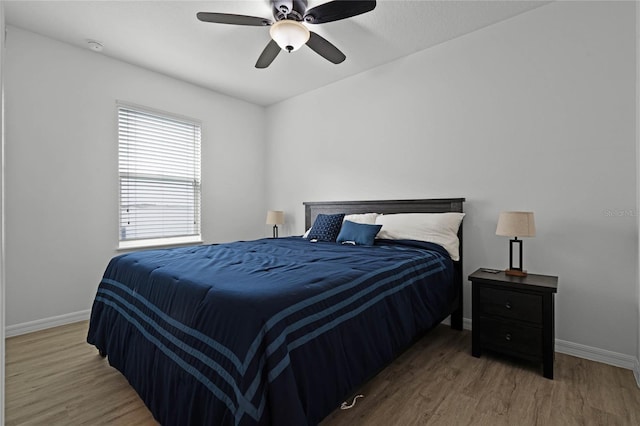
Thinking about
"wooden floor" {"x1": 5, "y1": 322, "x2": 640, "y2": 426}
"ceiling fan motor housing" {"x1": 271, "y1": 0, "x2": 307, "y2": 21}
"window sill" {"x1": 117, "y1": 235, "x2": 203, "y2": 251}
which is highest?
"ceiling fan motor housing" {"x1": 271, "y1": 0, "x2": 307, "y2": 21}

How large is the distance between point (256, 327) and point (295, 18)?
233cm

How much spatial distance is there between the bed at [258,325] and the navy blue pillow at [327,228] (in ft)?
3.03

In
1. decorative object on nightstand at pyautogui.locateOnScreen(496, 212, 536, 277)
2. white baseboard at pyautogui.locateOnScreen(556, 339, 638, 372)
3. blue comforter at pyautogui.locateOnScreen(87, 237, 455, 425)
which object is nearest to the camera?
blue comforter at pyautogui.locateOnScreen(87, 237, 455, 425)

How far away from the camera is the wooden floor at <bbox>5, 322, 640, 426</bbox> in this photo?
167 centimetres

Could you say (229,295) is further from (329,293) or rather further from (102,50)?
(102,50)

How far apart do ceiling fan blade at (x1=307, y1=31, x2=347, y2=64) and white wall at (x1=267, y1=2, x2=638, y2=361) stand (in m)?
1.03

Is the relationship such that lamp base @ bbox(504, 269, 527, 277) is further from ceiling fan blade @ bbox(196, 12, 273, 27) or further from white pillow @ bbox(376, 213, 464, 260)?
ceiling fan blade @ bbox(196, 12, 273, 27)

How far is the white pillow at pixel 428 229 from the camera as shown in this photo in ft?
9.09

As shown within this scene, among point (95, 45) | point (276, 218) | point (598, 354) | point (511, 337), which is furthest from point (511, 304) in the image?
point (95, 45)

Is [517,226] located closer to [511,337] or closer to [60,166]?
[511,337]

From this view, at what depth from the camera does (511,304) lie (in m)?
2.20

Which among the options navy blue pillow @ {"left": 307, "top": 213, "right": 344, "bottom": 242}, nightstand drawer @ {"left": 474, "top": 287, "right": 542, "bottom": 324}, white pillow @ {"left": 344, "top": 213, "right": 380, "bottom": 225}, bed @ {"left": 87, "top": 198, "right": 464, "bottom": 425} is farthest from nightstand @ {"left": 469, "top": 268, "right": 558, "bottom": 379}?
navy blue pillow @ {"left": 307, "top": 213, "right": 344, "bottom": 242}

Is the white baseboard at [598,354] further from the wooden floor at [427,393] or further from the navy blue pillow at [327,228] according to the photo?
the navy blue pillow at [327,228]

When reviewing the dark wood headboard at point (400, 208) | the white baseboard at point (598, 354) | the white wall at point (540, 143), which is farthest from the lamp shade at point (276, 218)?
the white baseboard at point (598, 354)
